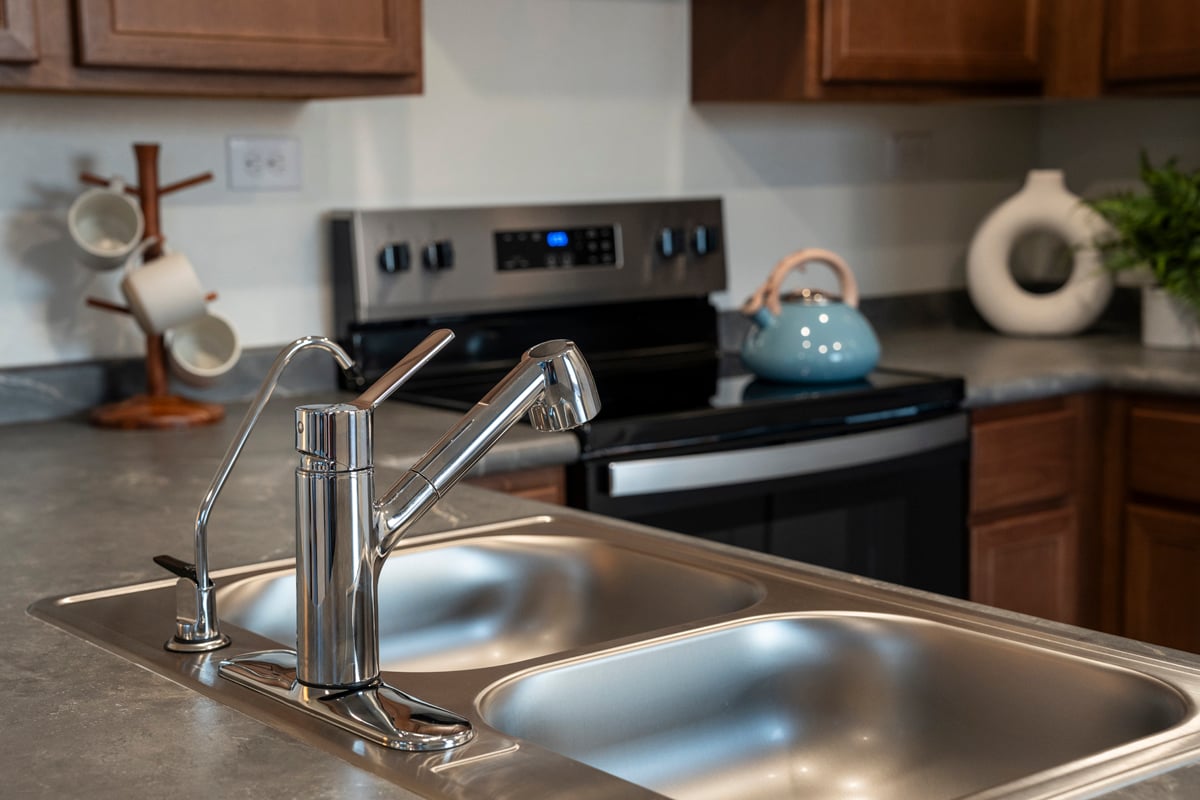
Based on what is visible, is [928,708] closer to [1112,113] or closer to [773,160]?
[773,160]

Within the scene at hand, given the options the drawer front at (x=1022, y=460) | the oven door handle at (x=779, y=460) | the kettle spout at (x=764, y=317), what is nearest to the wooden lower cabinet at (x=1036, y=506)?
the drawer front at (x=1022, y=460)

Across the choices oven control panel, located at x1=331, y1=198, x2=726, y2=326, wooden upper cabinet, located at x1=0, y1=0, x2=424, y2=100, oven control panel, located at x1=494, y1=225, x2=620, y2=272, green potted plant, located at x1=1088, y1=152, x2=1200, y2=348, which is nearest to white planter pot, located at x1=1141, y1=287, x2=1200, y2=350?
green potted plant, located at x1=1088, y1=152, x2=1200, y2=348

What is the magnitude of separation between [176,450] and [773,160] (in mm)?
1538

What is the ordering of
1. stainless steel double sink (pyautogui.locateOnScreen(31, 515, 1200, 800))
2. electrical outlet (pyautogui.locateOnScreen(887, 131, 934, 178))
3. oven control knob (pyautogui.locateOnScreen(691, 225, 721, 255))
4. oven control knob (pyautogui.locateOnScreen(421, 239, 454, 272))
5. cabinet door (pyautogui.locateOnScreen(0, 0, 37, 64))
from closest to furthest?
stainless steel double sink (pyautogui.locateOnScreen(31, 515, 1200, 800)) → cabinet door (pyautogui.locateOnScreen(0, 0, 37, 64)) → oven control knob (pyautogui.locateOnScreen(421, 239, 454, 272)) → oven control knob (pyautogui.locateOnScreen(691, 225, 721, 255)) → electrical outlet (pyautogui.locateOnScreen(887, 131, 934, 178))

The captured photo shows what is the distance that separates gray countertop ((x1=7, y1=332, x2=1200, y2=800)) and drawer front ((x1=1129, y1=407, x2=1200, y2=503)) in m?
0.06

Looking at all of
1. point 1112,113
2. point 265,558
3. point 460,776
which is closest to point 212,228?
point 265,558

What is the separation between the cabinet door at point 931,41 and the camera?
8.68 ft

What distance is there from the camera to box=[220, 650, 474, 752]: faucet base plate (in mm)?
849

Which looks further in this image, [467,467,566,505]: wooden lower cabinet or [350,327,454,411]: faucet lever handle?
[467,467,566,505]: wooden lower cabinet

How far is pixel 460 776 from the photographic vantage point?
795mm

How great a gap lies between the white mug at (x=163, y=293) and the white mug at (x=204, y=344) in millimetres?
102

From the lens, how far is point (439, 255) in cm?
242

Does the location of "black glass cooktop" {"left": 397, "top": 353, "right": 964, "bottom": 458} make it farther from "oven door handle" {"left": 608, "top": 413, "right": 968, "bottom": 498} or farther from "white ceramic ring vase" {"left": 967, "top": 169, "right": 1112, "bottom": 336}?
"white ceramic ring vase" {"left": 967, "top": 169, "right": 1112, "bottom": 336}

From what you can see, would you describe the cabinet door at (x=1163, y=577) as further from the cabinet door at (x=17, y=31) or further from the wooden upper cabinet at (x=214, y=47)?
the cabinet door at (x=17, y=31)
